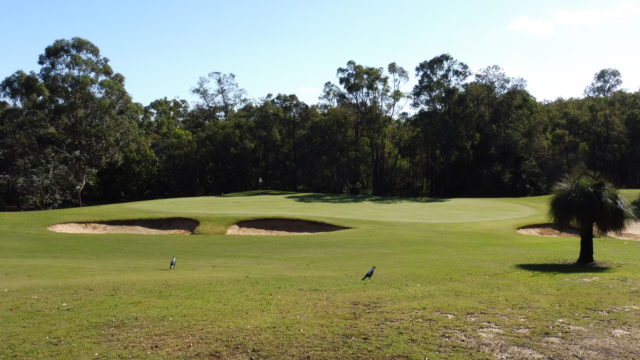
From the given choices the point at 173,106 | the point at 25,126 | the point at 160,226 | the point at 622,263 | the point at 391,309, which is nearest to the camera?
the point at 391,309

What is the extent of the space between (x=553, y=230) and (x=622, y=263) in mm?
13550

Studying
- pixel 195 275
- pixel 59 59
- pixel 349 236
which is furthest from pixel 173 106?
pixel 195 275

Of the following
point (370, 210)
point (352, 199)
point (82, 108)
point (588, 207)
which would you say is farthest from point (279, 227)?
point (82, 108)

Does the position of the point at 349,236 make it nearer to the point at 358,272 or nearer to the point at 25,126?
the point at 358,272

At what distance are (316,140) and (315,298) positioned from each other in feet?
213

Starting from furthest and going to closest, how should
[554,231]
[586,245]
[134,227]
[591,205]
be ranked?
[554,231] → [134,227] → [586,245] → [591,205]

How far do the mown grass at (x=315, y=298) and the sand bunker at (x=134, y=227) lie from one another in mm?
3425

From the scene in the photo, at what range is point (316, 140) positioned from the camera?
75.6 m

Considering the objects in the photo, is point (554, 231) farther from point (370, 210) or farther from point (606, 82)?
point (606, 82)

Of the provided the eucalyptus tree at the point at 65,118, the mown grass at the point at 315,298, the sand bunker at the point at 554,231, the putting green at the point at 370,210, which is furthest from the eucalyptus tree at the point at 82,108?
the sand bunker at the point at 554,231

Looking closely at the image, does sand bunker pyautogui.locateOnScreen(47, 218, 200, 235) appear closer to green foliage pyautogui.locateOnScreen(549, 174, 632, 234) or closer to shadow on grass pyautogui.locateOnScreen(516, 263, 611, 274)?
shadow on grass pyautogui.locateOnScreen(516, 263, 611, 274)

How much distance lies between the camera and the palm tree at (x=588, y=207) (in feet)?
57.0

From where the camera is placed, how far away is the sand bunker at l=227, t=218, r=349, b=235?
28984mm

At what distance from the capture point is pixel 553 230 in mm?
30938
